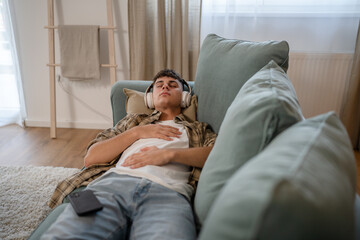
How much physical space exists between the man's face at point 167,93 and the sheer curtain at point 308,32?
1.15m

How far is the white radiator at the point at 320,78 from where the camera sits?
2443 millimetres

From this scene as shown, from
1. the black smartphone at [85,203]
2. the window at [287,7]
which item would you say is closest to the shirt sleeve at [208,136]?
the black smartphone at [85,203]

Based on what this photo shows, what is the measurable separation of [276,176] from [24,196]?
1830 millimetres

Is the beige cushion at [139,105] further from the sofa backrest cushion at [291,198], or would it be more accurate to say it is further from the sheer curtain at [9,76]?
the sheer curtain at [9,76]

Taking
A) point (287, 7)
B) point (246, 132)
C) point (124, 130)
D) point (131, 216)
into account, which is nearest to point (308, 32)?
point (287, 7)

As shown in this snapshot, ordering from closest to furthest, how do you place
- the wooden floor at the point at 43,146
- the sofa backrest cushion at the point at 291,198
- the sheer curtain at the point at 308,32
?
1. the sofa backrest cushion at the point at 291,198
2. the wooden floor at the point at 43,146
3. the sheer curtain at the point at 308,32

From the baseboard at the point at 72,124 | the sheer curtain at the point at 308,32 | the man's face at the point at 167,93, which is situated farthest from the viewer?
the baseboard at the point at 72,124

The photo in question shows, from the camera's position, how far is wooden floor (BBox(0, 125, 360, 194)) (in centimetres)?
229

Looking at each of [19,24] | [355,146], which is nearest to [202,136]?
[355,146]

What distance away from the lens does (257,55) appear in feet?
4.15

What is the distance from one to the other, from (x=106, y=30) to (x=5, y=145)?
1387 millimetres

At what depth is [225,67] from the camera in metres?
1.38

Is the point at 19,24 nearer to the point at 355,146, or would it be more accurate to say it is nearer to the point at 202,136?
the point at 202,136

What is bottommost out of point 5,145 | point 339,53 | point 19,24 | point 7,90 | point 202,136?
point 5,145
